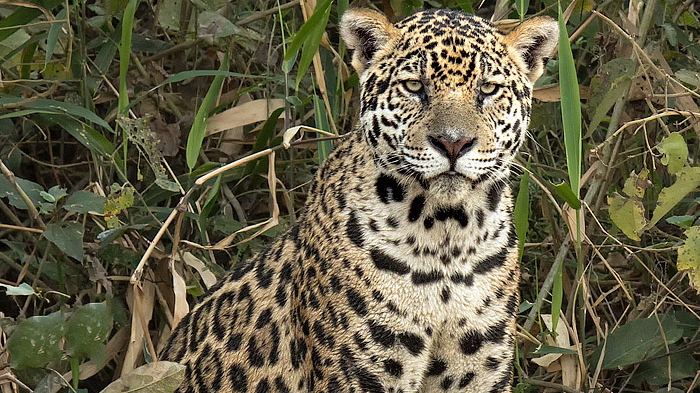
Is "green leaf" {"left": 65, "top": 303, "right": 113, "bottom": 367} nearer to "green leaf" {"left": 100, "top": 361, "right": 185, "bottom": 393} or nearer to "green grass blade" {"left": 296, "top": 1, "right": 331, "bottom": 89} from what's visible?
"green leaf" {"left": 100, "top": 361, "right": 185, "bottom": 393}

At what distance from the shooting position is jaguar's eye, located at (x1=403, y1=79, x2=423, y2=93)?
134 inches

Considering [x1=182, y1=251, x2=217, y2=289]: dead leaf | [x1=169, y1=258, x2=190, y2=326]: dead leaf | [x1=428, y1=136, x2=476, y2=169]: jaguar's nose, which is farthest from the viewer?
[x1=182, y1=251, x2=217, y2=289]: dead leaf

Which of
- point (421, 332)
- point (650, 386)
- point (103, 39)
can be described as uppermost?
point (103, 39)

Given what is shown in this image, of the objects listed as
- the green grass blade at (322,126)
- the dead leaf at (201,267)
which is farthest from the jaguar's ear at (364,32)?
the dead leaf at (201,267)

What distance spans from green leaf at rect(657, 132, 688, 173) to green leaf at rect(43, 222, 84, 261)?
6.51 ft

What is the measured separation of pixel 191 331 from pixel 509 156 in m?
1.27

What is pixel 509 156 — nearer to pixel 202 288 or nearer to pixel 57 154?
pixel 202 288

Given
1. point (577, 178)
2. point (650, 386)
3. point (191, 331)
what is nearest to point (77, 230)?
point (191, 331)

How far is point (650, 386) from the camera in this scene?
4.78 m

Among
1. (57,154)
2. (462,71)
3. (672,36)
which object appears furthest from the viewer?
(57,154)

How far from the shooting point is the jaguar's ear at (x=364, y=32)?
11.5 ft

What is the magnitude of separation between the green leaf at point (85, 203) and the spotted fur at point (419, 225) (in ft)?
3.03

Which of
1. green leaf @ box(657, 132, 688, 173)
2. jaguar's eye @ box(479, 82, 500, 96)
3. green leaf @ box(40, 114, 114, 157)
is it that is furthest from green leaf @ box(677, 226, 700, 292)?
green leaf @ box(40, 114, 114, 157)

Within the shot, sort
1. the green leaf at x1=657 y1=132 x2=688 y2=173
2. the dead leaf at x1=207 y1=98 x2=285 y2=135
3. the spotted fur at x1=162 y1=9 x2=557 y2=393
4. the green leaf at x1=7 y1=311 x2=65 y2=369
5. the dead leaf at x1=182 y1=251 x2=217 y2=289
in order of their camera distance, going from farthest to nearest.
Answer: the dead leaf at x1=207 y1=98 x2=285 y2=135
the dead leaf at x1=182 y1=251 x2=217 y2=289
the green leaf at x1=657 y1=132 x2=688 y2=173
the green leaf at x1=7 y1=311 x2=65 y2=369
the spotted fur at x1=162 y1=9 x2=557 y2=393
